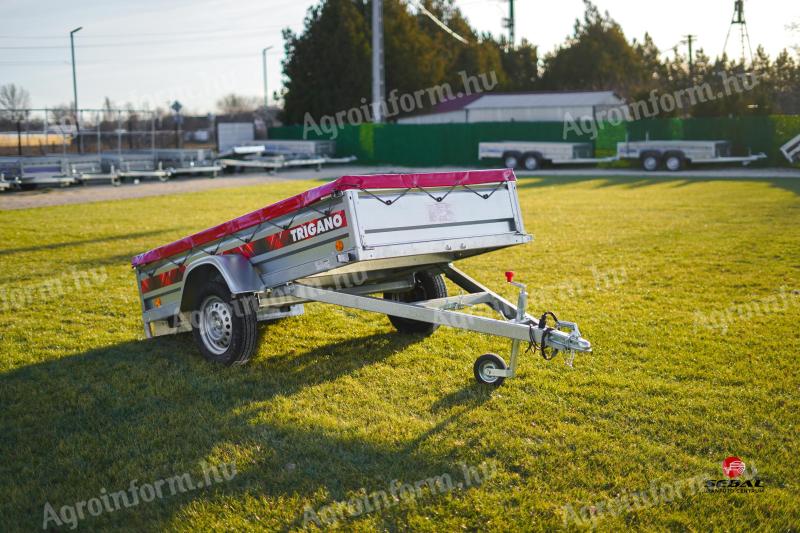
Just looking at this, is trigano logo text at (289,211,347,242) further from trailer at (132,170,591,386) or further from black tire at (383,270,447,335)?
black tire at (383,270,447,335)

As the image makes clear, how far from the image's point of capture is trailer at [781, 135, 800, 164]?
33594 millimetres

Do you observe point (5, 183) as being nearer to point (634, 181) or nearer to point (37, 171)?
point (37, 171)

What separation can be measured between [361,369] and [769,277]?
638 centimetres

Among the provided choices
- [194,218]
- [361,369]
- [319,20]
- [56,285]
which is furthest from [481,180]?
[319,20]

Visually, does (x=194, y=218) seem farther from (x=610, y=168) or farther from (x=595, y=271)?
(x=610, y=168)

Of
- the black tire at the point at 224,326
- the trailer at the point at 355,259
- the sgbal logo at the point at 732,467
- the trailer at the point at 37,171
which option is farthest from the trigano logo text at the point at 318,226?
the trailer at the point at 37,171

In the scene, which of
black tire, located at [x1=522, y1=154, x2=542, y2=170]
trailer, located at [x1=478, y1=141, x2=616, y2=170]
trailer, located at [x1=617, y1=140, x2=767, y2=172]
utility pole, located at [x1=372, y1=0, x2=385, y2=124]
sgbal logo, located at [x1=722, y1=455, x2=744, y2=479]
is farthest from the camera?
utility pole, located at [x1=372, y1=0, x2=385, y2=124]

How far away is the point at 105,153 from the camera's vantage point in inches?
1404

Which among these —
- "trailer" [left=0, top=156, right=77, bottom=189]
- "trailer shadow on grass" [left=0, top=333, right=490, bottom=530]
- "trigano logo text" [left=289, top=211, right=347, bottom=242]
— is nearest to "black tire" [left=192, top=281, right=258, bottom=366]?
"trailer shadow on grass" [left=0, top=333, right=490, bottom=530]

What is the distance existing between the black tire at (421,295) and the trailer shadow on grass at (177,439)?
0.70 m

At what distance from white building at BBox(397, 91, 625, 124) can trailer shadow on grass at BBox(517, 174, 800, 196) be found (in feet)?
39.6

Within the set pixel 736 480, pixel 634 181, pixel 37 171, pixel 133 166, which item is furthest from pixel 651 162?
pixel 736 480

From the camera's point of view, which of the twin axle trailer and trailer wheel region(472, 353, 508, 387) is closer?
trailer wheel region(472, 353, 508, 387)

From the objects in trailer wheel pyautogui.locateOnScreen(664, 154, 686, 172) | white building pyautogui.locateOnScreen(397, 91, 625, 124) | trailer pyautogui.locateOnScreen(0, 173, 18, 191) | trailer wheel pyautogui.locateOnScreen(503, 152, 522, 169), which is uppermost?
white building pyautogui.locateOnScreen(397, 91, 625, 124)
